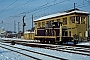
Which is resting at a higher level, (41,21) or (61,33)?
(41,21)

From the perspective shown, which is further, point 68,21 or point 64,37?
Answer: point 68,21

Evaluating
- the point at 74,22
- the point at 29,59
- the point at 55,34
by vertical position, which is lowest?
the point at 29,59

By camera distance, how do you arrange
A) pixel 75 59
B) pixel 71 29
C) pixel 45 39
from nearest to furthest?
1. pixel 75 59
2. pixel 45 39
3. pixel 71 29

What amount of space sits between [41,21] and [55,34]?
15.2 m

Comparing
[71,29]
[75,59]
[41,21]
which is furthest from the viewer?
[41,21]

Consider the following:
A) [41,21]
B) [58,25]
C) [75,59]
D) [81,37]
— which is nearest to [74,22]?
[81,37]

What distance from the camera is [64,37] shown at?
2698 centimetres

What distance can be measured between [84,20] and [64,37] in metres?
9.98

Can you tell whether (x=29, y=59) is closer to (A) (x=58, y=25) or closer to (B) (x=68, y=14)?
(A) (x=58, y=25)

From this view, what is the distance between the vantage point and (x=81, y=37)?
3447 cm

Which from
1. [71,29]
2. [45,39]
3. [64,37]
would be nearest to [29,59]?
[64,37]

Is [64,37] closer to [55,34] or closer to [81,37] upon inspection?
[55,34]

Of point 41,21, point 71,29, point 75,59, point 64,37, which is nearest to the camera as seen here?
point 75,59

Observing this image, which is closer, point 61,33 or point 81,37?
point 61,33
